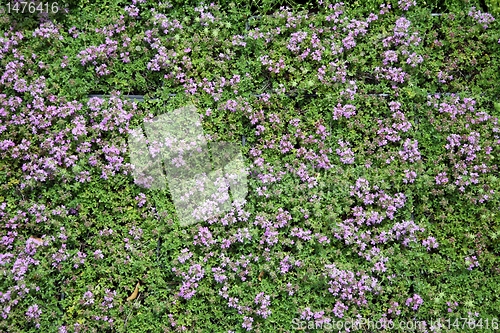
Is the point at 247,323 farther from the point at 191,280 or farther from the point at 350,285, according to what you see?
the point at 350,285

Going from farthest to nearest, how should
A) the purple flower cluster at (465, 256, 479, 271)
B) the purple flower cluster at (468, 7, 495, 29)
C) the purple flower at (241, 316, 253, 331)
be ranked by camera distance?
the purple flower cluster at (468, 7, 495, 29), the purple flower cluster at (465, 256, 479, 271), the purple flower at (241, 316, 253, 331)

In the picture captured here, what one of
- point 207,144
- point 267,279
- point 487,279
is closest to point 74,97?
point 207,144

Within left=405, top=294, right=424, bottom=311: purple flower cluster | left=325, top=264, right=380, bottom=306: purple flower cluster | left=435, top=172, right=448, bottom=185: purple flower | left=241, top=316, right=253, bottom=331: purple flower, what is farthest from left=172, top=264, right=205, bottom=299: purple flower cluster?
left=435, top=172, right=448, bottom=185: purple flower

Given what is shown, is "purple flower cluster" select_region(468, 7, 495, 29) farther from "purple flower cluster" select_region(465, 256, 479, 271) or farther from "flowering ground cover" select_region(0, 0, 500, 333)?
"purple flower cluster" select_region(465, 256, 479, 271)

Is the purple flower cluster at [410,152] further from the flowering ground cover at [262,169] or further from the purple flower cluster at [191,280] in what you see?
the purple flower cluster at [191,280]

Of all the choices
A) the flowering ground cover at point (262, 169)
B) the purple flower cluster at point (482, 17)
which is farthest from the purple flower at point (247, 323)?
the purple flower cluster at point (482, 17)

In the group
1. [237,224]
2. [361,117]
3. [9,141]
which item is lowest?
[237,224]

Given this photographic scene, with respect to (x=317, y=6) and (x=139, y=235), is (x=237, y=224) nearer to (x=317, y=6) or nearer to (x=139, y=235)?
(x=139, y=235)

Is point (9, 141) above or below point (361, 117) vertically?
above
